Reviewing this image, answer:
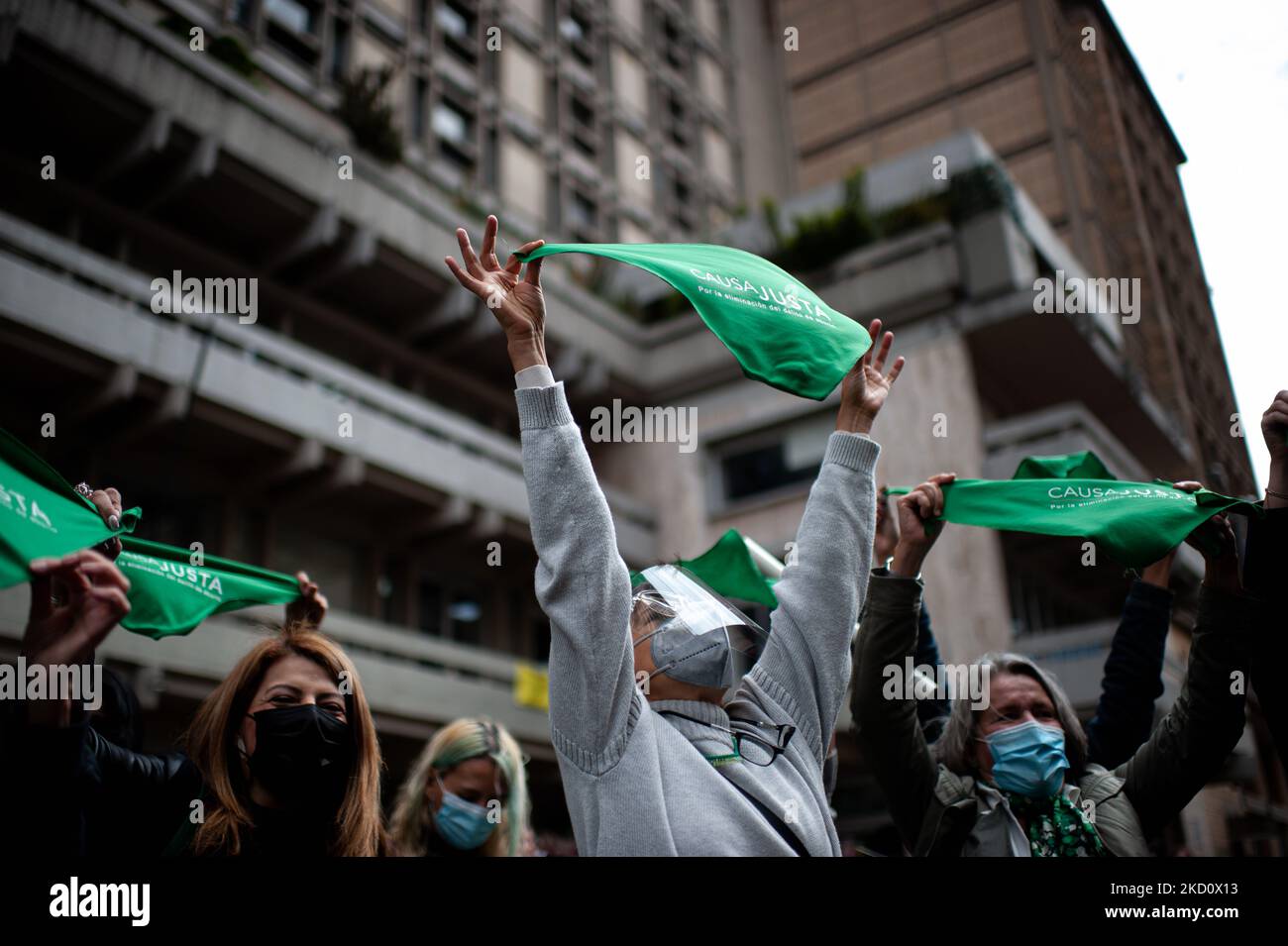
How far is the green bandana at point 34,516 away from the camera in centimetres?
190

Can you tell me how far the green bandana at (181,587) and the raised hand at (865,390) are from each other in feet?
7.56

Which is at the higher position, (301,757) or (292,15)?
(292,15)

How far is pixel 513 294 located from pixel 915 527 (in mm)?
1430

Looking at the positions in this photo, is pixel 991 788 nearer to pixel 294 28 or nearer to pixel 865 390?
pixel 865 390

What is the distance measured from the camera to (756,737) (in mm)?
2348

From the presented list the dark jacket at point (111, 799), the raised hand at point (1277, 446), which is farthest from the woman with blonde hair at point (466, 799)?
the raised hand at point (1277, 446)

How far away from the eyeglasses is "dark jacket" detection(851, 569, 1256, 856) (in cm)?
73

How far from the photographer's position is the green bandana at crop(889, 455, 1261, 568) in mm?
3184

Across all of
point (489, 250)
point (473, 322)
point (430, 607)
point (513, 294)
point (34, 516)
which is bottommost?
point (34, 516)

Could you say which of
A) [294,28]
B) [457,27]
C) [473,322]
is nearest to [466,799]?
[473,322]

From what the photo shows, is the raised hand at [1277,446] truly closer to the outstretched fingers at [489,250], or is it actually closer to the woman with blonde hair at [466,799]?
the outstretched fingers at [489,250]

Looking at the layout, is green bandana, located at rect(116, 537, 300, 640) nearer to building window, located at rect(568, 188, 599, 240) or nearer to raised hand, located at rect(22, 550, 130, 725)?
raised hand, located at rect(22, 550, 130, 725)

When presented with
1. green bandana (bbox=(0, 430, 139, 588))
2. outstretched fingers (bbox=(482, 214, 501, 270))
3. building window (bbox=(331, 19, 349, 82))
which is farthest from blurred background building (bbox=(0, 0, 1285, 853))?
green bandana (bbox=(0, 430, 139, 588))
